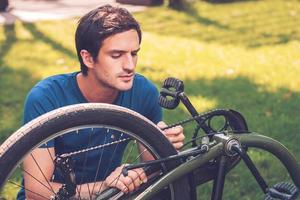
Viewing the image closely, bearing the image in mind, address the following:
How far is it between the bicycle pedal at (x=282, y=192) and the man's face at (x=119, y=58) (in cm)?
79

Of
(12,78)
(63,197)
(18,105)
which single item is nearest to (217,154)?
(63,197)

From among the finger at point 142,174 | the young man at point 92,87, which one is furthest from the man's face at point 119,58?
the finger at point 142,174

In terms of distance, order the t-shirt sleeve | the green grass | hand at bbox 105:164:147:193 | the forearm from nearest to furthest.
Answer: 1. hand at bbox 105:164:147:193
2. the forearm
3. the t-shirt sleeve
4. the green grass

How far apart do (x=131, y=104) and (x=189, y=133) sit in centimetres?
166

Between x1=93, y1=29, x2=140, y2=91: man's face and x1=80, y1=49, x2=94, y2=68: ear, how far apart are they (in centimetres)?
4

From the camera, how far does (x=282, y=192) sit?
7.91 feet

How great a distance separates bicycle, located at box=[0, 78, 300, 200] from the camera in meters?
1.69

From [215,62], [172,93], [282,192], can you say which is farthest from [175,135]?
[215,62]

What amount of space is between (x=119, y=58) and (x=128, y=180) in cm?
50

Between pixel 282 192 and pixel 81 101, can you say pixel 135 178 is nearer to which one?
pixel 81 101

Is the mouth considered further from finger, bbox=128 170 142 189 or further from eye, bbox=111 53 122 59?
finger, bbox=128 170 142 189

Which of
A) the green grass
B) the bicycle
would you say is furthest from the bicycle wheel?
the green grass

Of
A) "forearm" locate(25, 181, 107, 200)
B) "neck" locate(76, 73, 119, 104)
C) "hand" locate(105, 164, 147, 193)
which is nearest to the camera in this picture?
"hand" locate(105, 164, 147, 193)

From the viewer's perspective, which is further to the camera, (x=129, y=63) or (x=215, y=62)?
(x=215, y=62)
